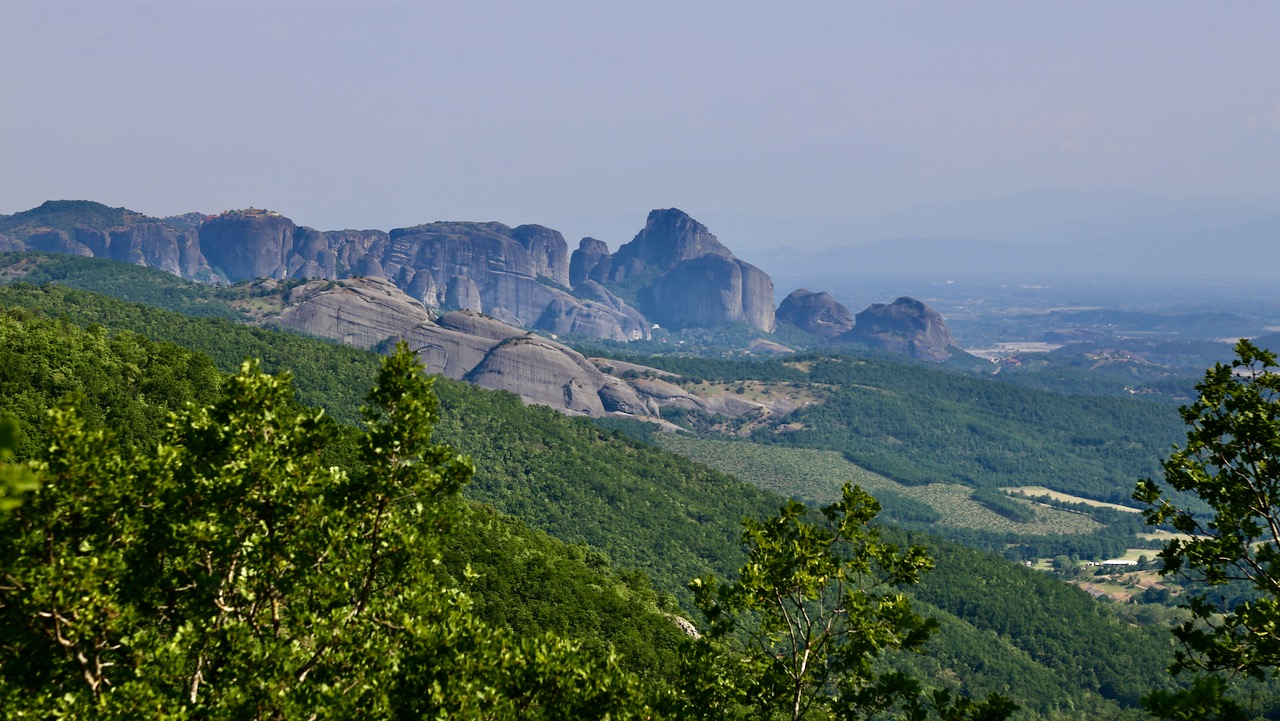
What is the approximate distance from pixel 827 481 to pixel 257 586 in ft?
559

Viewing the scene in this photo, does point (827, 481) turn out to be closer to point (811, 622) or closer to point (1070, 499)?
point (1070, 499)

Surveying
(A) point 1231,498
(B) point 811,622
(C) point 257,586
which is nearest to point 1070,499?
(A) point 1231,498

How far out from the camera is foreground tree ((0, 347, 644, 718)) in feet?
40.8

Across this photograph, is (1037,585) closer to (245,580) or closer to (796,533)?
(796,533)

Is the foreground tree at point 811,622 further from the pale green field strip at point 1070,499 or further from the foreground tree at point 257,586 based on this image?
the pale green field strip at point 1070,499

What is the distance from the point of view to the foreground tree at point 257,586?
12.4 metres

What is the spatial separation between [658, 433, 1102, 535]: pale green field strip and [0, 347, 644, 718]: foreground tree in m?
151

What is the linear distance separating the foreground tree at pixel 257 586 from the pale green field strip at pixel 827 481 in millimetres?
151348

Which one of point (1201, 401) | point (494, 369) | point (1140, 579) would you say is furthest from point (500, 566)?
point (494, 369)

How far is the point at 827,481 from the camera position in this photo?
580 feet

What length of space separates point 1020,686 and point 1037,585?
81.0 ft

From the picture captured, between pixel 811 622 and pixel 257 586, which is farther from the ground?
pixel 257 586

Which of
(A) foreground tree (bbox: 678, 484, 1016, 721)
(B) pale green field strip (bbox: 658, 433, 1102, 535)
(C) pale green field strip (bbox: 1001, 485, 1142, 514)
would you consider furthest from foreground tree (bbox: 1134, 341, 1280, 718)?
(C) pale green field strip (bbox: 1001, 485, 1142, 514)

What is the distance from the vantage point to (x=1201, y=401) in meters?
18.2
